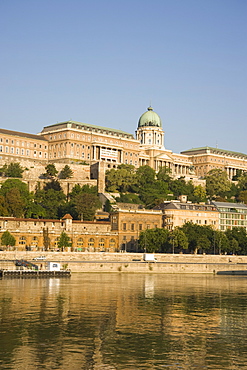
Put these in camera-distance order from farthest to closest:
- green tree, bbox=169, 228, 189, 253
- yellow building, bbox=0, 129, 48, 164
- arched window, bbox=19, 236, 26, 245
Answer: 1. yellow building, bbox=0, 129, 48, 164
2. green tree, bbox=169, 228, 189, 253
3. arched window, bbox=19, 236, 26, 245

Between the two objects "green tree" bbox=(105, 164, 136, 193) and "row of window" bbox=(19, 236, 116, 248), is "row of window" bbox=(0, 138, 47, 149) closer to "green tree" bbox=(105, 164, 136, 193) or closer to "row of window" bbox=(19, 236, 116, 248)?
"green tree" bbox=(105, 164, 136, 193)

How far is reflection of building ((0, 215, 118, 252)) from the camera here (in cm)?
11394

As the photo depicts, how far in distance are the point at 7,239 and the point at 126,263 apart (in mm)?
21976

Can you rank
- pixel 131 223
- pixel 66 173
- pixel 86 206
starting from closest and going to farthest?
1. pixel 131 223
2. pixel 86 206
3. pixel 66 173

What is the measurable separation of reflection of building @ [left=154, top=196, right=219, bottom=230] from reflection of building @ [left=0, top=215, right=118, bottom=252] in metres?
13.3

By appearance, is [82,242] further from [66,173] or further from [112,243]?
[66,173]

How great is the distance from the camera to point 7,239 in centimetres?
10944

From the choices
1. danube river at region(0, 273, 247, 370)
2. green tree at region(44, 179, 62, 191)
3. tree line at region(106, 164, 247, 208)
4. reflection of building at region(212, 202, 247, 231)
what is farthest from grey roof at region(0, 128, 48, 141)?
danube river at region(0, 273, 247, 370)

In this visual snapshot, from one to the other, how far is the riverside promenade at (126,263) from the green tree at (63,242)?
10991 mm

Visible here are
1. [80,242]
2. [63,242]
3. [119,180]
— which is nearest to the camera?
[63,242]

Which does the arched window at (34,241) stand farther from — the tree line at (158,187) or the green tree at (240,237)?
the green tree at (240,237)

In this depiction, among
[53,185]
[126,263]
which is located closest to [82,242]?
[126,263]

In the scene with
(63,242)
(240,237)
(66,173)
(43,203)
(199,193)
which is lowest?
(63,242)

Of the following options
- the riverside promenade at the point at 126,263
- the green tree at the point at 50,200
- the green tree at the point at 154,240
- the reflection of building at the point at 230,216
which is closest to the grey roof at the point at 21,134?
the green tree at the point at 50,200
